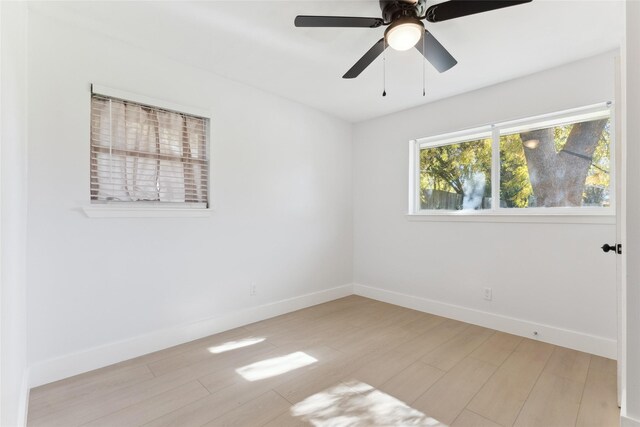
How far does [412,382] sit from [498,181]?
214cm

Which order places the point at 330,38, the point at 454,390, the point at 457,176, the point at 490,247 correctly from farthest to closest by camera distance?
the point at 457,176
the point at 490,247
the point at 330,38
the point at 454,390

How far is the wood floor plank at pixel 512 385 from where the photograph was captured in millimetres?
1707

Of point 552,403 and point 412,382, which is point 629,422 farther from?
point 412,382

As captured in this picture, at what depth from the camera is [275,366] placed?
2205 mm

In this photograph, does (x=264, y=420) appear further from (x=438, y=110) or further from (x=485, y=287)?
(x=438, y=110)

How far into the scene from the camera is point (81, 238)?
6.88 feet

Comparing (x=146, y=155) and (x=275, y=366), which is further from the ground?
(x=146, y=155)

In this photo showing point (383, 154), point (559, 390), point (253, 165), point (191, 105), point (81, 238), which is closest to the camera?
point (559, 390)

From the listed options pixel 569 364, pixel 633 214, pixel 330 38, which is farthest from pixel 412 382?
pixel 330 38

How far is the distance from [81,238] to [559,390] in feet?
11.2

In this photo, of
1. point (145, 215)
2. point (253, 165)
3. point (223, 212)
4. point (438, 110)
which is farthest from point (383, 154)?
point (145, 215)

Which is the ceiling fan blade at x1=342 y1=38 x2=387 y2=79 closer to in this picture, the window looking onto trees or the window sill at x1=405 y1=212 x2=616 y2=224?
the window looking onto trees

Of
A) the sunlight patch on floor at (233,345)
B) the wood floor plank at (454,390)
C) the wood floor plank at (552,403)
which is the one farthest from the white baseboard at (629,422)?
the sunlight patch on floor at (233,345)

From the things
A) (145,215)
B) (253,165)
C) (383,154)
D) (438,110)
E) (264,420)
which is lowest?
(264,420)
